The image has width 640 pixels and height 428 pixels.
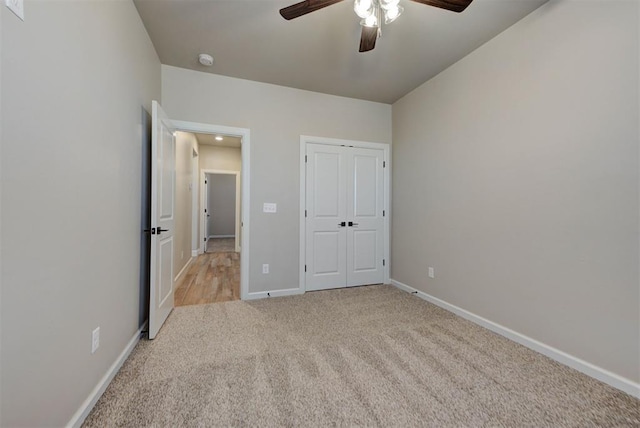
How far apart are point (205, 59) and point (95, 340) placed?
255 cm

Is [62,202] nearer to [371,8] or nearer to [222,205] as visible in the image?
[371,8]

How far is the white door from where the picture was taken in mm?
3340

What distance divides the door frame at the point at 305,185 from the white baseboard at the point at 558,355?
117cm

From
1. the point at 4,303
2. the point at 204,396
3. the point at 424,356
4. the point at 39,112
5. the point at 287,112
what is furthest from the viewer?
the point at 287,112

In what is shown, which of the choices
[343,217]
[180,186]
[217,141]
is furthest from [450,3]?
[217,141]

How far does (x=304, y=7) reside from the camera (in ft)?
4.96

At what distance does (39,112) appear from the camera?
1.01m

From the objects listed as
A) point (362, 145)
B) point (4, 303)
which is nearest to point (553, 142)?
point (362, 145)

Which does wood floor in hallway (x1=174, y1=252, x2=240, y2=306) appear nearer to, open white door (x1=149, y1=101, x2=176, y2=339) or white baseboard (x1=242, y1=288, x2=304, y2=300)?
white baseboard (x1=242, y1=288, x2=304, y2=300)

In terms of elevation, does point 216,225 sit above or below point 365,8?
below

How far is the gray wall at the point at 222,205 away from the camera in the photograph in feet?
30.3

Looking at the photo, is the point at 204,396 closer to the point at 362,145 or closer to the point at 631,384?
the point at 631,384

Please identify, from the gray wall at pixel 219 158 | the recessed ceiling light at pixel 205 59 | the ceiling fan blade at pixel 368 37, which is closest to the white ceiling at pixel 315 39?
the recessed ceiling light at pixel 205 59

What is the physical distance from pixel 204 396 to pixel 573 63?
10.5 ft
